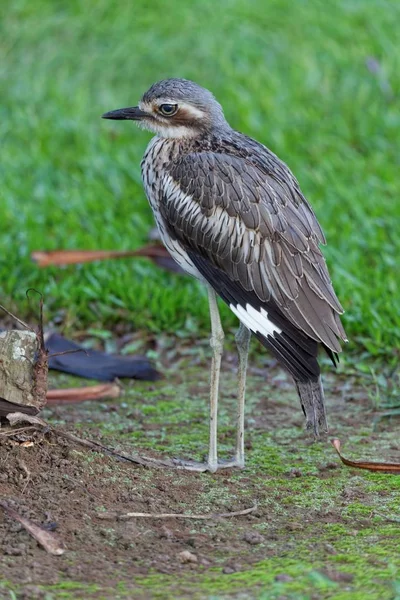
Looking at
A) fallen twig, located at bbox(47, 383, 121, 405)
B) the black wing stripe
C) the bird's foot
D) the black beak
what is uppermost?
the black beak

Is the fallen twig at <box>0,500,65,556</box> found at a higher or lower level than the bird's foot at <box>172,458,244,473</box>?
lower

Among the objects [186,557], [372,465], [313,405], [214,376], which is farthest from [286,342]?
[186,557]

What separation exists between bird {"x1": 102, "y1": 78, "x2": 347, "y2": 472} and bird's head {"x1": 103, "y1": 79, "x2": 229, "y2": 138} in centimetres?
3

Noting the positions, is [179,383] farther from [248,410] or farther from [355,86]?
[355,86]

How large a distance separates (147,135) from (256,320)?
404cm

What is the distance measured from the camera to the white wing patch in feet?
14.2

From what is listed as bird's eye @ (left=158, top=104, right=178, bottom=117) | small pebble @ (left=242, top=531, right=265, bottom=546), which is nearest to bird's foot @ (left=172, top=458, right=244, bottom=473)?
small pebble @ (left=242, top=531, right=265, bottom=546)

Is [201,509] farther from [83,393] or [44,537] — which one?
[83,393]

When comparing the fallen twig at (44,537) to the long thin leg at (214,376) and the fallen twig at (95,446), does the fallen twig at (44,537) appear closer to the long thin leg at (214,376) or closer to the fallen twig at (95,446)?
the fallen twig at (95,446)

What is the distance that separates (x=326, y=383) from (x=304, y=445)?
806 millimetres

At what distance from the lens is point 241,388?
15.3 feet

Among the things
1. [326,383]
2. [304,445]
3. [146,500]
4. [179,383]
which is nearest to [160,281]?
[179,383]

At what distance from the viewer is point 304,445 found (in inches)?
190

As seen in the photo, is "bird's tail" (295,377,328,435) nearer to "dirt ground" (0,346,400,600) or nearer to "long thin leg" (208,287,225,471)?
"dirt ground" (0,346,400,600)
